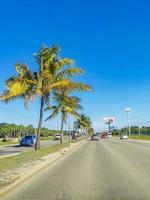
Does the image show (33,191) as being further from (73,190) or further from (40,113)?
(40,113)

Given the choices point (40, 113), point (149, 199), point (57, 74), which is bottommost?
point (149, 199)

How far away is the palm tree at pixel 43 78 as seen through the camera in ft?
124

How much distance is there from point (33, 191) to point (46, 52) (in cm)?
2631

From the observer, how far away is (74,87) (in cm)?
3816

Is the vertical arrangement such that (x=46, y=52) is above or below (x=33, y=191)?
above

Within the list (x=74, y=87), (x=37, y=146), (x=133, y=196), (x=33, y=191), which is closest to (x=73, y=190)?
(x=33, y=191)

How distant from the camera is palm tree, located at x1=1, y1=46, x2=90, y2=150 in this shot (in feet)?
124

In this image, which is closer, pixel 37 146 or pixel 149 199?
pixel 149 199

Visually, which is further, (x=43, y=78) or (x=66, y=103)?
(x=66, y=103)

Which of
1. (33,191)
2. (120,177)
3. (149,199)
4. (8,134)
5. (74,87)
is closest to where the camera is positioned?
(149,199)

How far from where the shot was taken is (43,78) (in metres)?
39.0

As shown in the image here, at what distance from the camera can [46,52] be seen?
38.8 m

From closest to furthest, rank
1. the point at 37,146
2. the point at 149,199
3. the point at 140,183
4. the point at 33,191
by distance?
the point at 149,199 < the point at 33,191 < the point at 140,183 < the point at 37,146

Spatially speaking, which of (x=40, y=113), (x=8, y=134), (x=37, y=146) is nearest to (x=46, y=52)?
(x=40, y=113)
